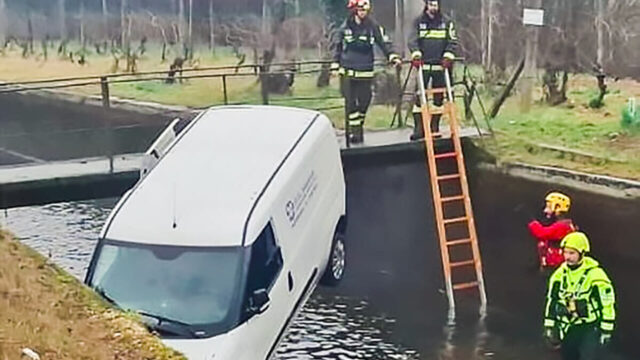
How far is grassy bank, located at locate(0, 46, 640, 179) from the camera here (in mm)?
17500

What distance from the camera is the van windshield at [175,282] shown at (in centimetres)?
888

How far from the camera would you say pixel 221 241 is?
9430 millimetres

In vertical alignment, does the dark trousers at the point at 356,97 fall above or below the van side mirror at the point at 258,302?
above

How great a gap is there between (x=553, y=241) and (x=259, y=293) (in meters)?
3.84

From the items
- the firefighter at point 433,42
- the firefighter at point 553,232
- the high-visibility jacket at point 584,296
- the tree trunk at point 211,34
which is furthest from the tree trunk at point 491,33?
the high-visibility jacket at point 584,296

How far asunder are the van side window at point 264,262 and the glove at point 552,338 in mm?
2835

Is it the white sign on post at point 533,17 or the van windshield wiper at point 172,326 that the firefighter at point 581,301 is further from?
the white sign on post at point 533,17

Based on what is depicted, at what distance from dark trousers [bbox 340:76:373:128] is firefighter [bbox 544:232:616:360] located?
6603 mm

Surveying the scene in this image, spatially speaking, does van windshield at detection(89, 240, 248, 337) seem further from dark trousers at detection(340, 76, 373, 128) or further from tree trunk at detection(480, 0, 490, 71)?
tree trunk at detection(480, 0, 490, 71)

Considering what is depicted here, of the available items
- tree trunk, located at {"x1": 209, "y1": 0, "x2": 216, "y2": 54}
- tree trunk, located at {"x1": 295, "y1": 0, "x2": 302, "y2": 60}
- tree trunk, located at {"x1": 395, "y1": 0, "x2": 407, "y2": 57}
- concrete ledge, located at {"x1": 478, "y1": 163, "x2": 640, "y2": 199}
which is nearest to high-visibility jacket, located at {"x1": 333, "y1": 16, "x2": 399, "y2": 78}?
concrete ledge, located at {"x1": 478, "y1": 163, "x2": 640, "y2": 199}

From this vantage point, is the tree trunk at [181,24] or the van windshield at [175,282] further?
the tree trunk at [181,24]

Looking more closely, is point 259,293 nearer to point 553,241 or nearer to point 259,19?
point 553,241

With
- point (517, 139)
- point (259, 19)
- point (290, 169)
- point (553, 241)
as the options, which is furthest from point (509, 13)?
point (290, 169)

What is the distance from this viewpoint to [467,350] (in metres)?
11.3
